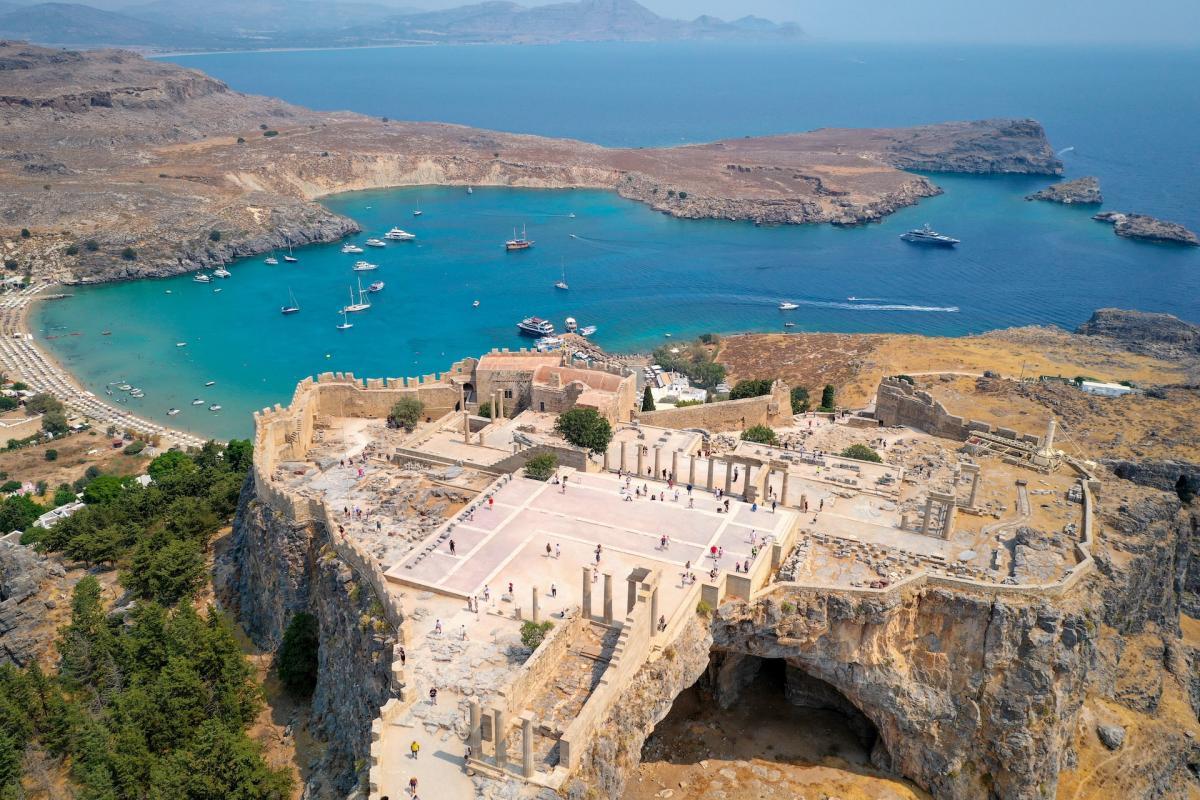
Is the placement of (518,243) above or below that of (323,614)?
above

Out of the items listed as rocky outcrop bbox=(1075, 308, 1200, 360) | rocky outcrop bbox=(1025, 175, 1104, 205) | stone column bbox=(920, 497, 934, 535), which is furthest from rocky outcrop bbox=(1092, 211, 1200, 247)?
stone column bbox=(920, 497, 934, 535)

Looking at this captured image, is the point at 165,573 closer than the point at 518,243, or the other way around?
the point at 165,573

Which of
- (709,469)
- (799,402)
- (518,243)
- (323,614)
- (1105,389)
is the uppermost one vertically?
(709,469)

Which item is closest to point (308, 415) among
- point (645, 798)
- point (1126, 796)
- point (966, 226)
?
point (645, 798)

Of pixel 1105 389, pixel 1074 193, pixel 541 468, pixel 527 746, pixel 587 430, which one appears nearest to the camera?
pixel 527 746

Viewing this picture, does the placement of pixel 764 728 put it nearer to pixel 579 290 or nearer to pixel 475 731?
pixel 475 731

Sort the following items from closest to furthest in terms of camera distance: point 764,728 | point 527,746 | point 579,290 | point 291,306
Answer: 1. point 527,746
2. point 764,728
3. point 291,306
4. point 579,290

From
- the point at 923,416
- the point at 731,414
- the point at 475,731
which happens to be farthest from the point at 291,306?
the point at 475,731
